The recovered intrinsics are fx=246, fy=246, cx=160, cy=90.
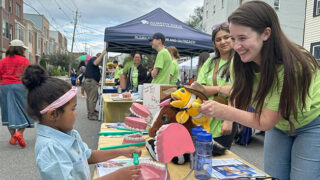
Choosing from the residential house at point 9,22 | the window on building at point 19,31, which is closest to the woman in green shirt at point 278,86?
the residential house at point 9,22

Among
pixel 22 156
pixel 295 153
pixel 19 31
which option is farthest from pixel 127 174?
pixel 19 31

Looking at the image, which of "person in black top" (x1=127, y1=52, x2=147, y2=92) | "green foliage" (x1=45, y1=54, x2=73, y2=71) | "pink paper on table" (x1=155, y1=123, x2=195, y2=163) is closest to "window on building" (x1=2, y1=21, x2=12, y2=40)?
"green foliage" (x1=45, y1=54, x2=73, y2=71)

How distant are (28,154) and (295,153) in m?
3.91

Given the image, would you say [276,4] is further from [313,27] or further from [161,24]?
[161,24]

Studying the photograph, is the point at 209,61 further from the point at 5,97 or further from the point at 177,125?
the point at 5,97

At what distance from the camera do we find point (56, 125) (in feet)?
4.28

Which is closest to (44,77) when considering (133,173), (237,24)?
(133,173)

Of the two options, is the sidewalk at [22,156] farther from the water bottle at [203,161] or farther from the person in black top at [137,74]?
the water bottle at [203,161]

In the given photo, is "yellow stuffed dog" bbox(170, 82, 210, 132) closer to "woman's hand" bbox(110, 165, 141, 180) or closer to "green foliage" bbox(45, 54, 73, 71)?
"woman's hand" bbox(110, 165, 141, 180)

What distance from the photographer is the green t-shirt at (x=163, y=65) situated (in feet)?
13.6

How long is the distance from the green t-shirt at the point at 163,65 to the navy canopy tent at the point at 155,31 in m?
2.02

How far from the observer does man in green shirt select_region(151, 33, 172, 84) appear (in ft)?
13.3

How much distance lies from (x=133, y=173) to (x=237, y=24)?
3.05 feet

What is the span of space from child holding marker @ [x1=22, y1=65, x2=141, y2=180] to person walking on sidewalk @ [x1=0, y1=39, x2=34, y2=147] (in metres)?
3.38
